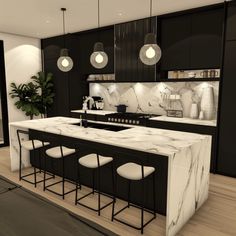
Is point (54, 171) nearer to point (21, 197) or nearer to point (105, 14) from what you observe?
point (21, 197)

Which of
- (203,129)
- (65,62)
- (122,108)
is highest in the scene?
(65,62)

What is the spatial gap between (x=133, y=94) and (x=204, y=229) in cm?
364

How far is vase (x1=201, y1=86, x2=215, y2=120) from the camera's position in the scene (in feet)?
14.7

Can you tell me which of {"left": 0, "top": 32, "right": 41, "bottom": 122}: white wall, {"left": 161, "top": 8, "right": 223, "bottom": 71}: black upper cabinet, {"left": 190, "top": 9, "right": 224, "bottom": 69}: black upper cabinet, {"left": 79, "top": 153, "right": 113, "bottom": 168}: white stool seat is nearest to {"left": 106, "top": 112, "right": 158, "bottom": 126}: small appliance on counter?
{"left": 161, "top": 8, "right": 223, "bottom": 71}: black upper cabinet

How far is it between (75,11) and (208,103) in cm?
301

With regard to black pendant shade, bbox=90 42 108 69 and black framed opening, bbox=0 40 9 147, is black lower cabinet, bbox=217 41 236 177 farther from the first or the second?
black framed opening, bbox=0 40 9 147

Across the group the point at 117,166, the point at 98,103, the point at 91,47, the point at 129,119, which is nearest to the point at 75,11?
the point at 91,47

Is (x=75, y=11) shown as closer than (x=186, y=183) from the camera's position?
No

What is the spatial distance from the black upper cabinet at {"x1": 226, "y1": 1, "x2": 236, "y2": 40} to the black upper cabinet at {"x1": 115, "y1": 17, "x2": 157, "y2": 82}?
136 cm

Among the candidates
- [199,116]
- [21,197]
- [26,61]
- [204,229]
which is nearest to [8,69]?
[26,61]

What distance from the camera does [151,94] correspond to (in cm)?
545

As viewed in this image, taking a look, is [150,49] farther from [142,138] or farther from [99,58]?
[142,138]

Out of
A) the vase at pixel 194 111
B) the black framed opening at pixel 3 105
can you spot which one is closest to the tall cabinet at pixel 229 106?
the vase at pixel 194 111

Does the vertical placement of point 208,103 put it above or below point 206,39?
below
